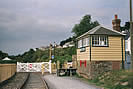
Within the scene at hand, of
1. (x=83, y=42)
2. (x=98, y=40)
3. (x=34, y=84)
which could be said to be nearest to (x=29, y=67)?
(x=83, y=42)

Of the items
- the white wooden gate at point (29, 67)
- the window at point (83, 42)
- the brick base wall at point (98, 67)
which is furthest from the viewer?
the white wooden gate at point (29, 67)

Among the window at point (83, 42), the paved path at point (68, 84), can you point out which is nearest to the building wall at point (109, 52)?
the window at point (83, 42)

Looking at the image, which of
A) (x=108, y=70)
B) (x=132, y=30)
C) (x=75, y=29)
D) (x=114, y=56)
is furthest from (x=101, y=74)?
(x=75, y=29)

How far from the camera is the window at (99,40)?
18359 mm

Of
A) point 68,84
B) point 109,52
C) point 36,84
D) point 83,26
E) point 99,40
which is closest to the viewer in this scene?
point 68,84

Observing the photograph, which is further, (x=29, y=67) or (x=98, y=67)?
(x=29, y=67)

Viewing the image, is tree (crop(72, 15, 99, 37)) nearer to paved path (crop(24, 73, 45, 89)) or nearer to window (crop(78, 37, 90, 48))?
window (crop(78, 37, 90, 48))

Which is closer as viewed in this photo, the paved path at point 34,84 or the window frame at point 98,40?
the paved path at point 34,84

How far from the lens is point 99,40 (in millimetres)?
18422

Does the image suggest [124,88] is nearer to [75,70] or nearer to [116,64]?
[116,64]

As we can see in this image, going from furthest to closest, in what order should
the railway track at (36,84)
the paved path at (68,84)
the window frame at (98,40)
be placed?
the window frame at (98,40), the railway track at (36,84), the paved path at (68,84)

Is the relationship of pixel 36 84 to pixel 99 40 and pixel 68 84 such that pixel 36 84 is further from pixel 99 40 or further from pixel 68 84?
pixel 99 40

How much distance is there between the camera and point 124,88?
1080 centimetres

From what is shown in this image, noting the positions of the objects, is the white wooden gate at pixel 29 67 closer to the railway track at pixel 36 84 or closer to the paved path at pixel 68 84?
the railway track at pixel 36 84
